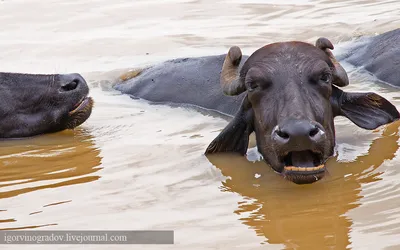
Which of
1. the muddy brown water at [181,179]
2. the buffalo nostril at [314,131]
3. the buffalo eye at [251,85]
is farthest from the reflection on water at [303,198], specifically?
the buffalo eye at [251,85]

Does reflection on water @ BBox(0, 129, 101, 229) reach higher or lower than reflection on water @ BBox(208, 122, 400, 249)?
lower

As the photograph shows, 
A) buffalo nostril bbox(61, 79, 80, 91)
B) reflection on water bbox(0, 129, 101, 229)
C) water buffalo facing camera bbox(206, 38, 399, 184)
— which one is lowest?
reflection on water bbox(0, 129, 101, 229)

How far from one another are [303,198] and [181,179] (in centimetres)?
101

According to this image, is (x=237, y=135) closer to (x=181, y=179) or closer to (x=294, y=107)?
(x=181, y=179)

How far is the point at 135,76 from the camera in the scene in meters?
10.6

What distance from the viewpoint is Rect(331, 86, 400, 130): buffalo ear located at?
732cm

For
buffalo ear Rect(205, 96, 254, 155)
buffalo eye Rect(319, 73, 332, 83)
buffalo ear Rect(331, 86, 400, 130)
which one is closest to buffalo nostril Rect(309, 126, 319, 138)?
buffalo eye Rect(319, 73, 332, 83)

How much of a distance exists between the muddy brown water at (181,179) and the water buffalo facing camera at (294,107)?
0.16 meters

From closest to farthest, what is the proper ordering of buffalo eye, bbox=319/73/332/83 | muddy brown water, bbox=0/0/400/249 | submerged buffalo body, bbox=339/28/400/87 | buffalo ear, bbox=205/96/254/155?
muddy brown water, bbox=0/0/400/249
buffalo eye, bbox=319/73/332/83
buffalo ear, bbox=205/96/254/155
submerged buffalo body, bbox=339/28/400/87

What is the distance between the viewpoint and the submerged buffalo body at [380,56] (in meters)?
9.41

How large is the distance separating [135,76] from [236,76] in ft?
11.4

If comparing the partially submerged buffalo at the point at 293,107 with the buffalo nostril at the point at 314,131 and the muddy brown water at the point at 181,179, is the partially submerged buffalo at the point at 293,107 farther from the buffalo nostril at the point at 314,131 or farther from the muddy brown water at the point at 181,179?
the muddy brown water at the point at 181,179

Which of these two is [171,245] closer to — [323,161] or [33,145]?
[323,161]

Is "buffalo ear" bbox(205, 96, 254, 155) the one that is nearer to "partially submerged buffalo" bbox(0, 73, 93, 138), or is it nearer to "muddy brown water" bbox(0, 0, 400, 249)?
"muddy brown water" bbox(0, 0, 400, 249)
